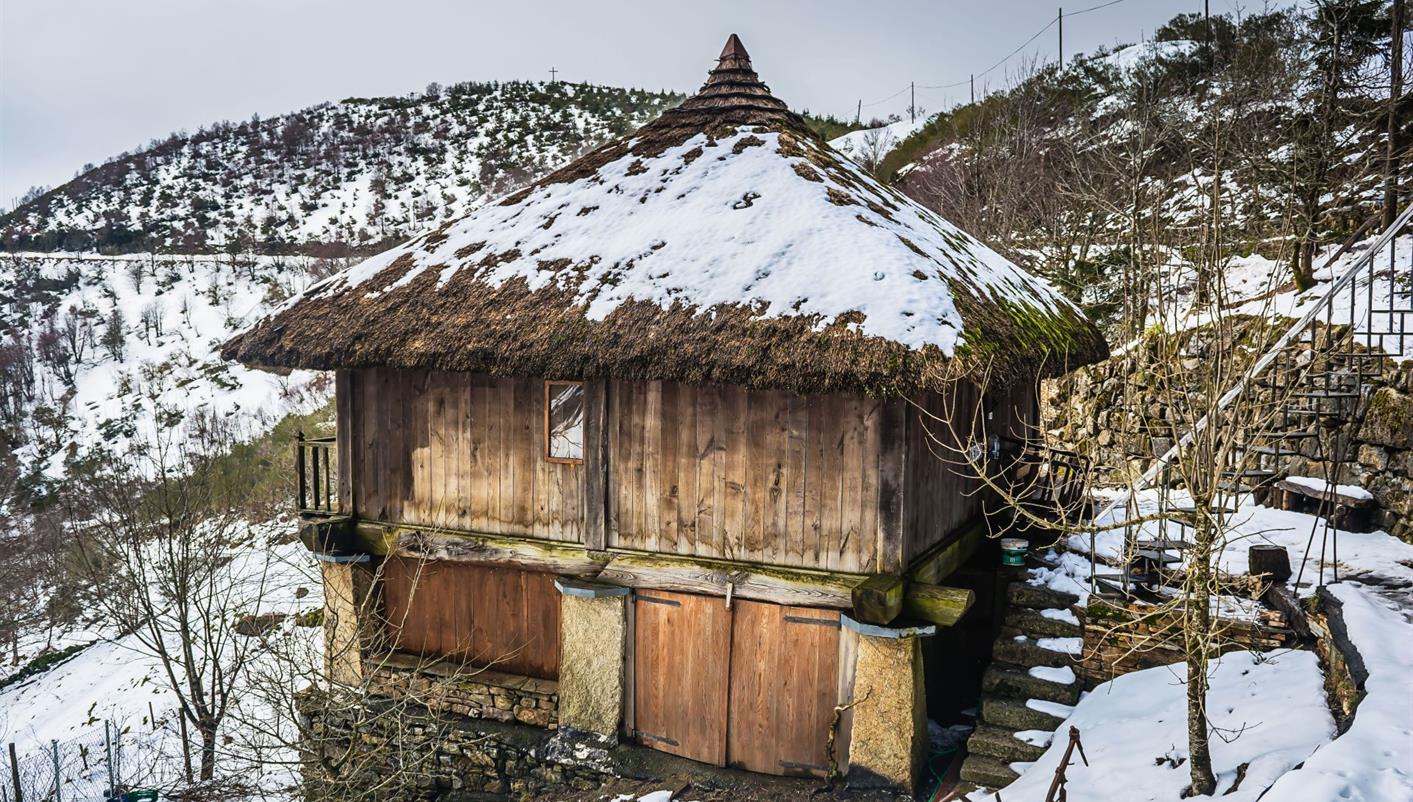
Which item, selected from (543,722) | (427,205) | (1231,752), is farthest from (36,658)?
(427,205)

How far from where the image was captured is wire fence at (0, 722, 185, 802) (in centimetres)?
1114

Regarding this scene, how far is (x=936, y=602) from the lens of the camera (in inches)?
240

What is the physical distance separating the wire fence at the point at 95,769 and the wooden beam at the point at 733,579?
8.34 m

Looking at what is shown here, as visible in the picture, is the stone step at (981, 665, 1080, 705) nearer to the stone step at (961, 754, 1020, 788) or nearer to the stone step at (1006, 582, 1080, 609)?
the stone step at (961, 754, 1020, 788)

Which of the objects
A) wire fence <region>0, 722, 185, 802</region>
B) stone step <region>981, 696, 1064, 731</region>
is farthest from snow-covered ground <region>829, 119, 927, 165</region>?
wire fence <region>0, 722, 185, 802</region>

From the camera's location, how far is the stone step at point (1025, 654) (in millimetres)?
6758

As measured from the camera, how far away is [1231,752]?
4.66 metres

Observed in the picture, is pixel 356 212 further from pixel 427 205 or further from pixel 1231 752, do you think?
pixel 1231 752

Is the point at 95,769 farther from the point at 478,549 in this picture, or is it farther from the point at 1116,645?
the point at 1116,645

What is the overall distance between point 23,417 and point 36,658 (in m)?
18.8

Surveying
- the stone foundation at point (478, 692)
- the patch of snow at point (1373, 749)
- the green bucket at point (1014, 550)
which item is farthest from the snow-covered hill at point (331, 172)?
the patch of snow at point (1373, 749)

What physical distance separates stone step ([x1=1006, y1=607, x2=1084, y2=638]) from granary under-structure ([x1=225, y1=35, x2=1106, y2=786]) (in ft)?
2.48

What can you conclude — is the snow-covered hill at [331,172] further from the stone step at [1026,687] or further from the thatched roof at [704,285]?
the stone step at [1026,687]

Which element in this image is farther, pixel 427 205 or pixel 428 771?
pixel 427 205
